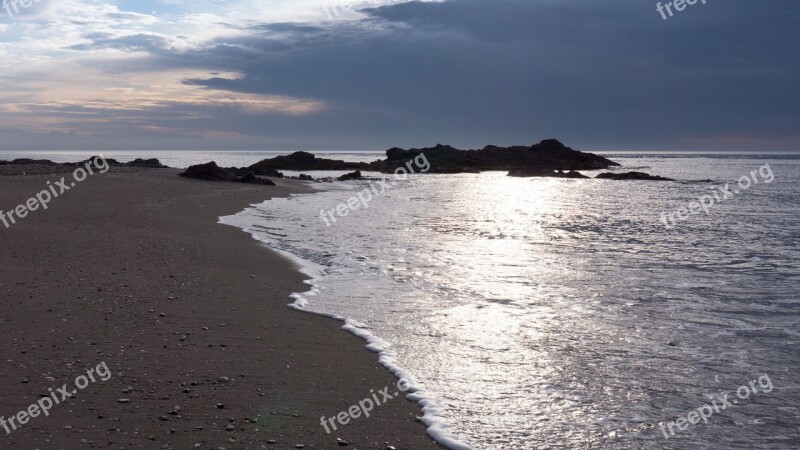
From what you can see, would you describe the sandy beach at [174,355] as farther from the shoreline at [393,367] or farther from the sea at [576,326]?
the sea at [576,326]

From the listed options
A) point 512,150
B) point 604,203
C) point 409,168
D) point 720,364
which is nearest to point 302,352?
point 720,364

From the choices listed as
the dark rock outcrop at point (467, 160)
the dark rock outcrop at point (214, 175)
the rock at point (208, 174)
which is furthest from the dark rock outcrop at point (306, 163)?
the dark rock outcrop at point (214, 175)

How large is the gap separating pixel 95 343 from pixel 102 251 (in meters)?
6.17

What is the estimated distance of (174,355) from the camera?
669 cm

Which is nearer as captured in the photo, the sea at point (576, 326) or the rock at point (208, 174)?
the sea at point (576, 326)

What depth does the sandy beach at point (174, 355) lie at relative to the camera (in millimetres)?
5039

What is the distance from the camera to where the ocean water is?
555cm

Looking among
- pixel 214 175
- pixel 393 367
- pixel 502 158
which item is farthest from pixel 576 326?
pixel 502 158

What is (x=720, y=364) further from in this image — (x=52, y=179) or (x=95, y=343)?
(x=52, y=179)

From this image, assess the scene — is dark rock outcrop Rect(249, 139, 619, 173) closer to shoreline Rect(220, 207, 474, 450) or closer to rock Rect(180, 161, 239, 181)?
rock Rect(180, 161, 239, 181)

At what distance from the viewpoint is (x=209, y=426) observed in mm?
5074

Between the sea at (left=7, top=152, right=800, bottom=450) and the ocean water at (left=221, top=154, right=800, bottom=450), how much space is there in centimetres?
3

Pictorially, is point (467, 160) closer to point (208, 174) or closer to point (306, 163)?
point (306, 163)

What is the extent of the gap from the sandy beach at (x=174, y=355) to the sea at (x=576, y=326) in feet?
1.88
